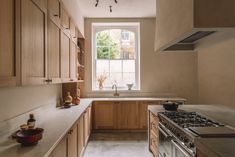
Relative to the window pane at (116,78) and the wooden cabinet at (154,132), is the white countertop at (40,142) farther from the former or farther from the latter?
the window pane at (116,78)

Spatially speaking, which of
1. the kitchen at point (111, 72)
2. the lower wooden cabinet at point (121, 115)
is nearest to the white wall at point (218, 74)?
the kitchen at point (111, 72)

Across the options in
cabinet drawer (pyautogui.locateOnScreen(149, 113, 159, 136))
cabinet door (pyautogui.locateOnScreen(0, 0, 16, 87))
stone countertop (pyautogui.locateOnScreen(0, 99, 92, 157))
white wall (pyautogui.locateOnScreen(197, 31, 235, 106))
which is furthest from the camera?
white wall (pyautogui.locateOnScreen(197, 31, 235, 106))

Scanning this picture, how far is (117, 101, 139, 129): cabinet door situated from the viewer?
200 inches

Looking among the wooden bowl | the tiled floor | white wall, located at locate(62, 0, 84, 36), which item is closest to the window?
white wall, located at locate(62, 0, 84, 36)

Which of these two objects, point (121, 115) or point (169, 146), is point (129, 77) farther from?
point (169, 146)

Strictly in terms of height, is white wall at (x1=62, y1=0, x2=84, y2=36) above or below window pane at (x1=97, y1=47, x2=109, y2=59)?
above

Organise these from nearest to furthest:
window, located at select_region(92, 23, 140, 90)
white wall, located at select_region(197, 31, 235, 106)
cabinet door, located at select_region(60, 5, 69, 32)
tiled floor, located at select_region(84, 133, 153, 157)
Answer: cabinet door, located at select_region(60, 5, 69, 32) < tiled floor, located at select_region(84, 133, 153, 157) < white wall, located at select_region(197, 31, 235, 106) < window, located at select_region(92, 23, 140, 90)

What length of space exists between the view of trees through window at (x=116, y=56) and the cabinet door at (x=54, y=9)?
122 inches

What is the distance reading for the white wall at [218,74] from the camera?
4340mm

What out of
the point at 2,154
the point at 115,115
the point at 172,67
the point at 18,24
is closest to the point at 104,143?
the point at 115,115

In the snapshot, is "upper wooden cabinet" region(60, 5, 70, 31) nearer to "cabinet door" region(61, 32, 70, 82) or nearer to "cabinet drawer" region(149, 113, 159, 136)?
"cabinet door" region(61, 32, 70, 82)

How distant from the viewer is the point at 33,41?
1.85m

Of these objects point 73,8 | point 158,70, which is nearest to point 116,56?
point 158,70

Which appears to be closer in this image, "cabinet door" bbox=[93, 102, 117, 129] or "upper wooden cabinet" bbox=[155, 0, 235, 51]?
"upper wooden cabinet" bbox=[155, 0, 235, 51]
